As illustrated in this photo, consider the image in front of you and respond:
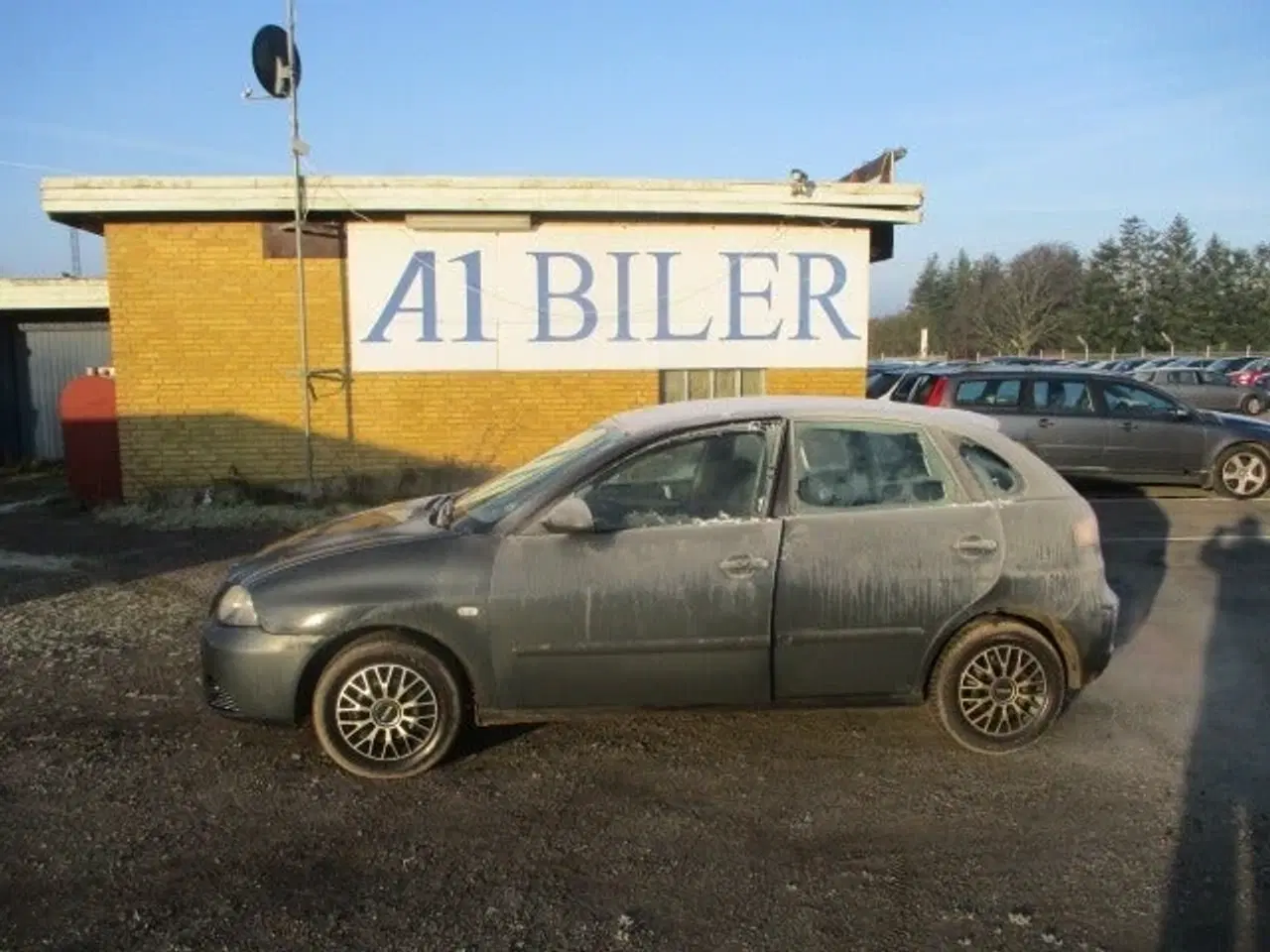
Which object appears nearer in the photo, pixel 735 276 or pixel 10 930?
pixel 10 930

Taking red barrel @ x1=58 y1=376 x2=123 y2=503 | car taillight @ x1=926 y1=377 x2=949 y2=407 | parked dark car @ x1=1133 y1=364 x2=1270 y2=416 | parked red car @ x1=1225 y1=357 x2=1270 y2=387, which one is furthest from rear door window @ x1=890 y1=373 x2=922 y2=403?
parked red car @ x1=1225 y1=357 x2=1270 y2=387

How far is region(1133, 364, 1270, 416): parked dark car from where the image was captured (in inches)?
1218

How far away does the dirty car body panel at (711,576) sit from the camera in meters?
4.35

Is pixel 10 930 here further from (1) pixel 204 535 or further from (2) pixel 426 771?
(1) pixel 204 535

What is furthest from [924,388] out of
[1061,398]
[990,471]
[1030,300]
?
[1030,300]

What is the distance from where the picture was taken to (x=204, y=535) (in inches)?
396

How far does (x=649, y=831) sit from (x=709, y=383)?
28.4 ft

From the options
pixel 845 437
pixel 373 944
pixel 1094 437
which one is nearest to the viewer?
pixel 373 944

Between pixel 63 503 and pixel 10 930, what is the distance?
33.5ft

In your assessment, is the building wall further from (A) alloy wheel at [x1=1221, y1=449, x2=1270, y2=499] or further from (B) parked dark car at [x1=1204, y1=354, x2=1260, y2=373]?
(B) parked dark car at [x1=1204, y1=354, x2=1260, y2=373]

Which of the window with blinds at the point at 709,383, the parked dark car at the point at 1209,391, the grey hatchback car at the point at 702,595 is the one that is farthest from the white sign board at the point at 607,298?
the parked dark car at the point at 1209,391

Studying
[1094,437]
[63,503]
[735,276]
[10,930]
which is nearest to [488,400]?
[735,276]

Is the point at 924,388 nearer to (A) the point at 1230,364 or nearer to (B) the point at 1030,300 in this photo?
(A) the point at 1230,364

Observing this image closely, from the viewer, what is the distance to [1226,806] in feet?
13.7
